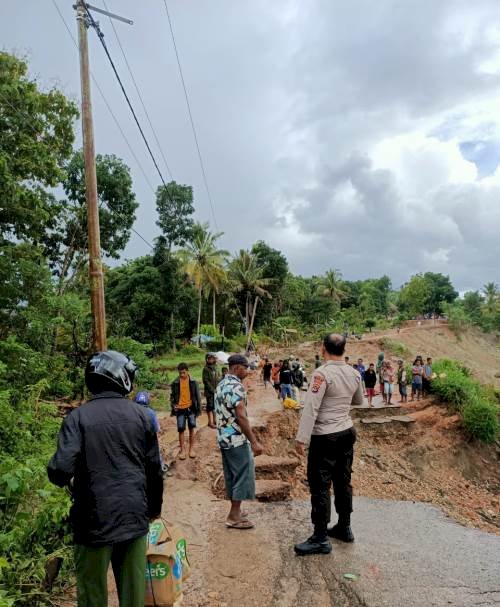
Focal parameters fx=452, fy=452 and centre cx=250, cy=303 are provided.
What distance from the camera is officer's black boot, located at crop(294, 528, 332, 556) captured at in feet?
12.8

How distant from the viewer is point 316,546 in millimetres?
3916

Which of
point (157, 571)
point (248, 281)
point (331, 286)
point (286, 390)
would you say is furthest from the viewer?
point (331, 286)

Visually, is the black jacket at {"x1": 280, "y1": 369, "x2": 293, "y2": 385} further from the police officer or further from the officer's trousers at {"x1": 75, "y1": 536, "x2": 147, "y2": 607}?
the officer's trousers at {"x1": 75, "y1": 536, "x2": 147, "y2": 607}

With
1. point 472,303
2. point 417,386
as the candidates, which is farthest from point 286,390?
point 472,303

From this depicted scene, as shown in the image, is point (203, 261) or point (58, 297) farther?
point (203, 261)

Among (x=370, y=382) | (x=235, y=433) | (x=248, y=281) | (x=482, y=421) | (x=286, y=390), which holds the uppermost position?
(x=248, y=281)

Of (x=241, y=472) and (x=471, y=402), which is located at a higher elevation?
(x=241, y=472)

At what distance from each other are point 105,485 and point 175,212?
28.2 m

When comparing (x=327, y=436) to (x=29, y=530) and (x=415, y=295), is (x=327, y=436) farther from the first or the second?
(x=415, y=295)

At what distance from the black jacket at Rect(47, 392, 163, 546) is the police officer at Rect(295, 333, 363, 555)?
1.89 metres

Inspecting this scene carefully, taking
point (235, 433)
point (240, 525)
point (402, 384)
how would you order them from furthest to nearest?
point (402, 384) → point (240, 525) → point (235, 433)

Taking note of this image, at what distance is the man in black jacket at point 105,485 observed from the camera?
86.3 inches

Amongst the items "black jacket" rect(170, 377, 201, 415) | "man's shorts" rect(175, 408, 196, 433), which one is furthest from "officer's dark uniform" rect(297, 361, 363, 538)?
"man's shorts" rect(175, 408, 196, 433)

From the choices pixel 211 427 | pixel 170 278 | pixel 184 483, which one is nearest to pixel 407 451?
pixel 211 427
